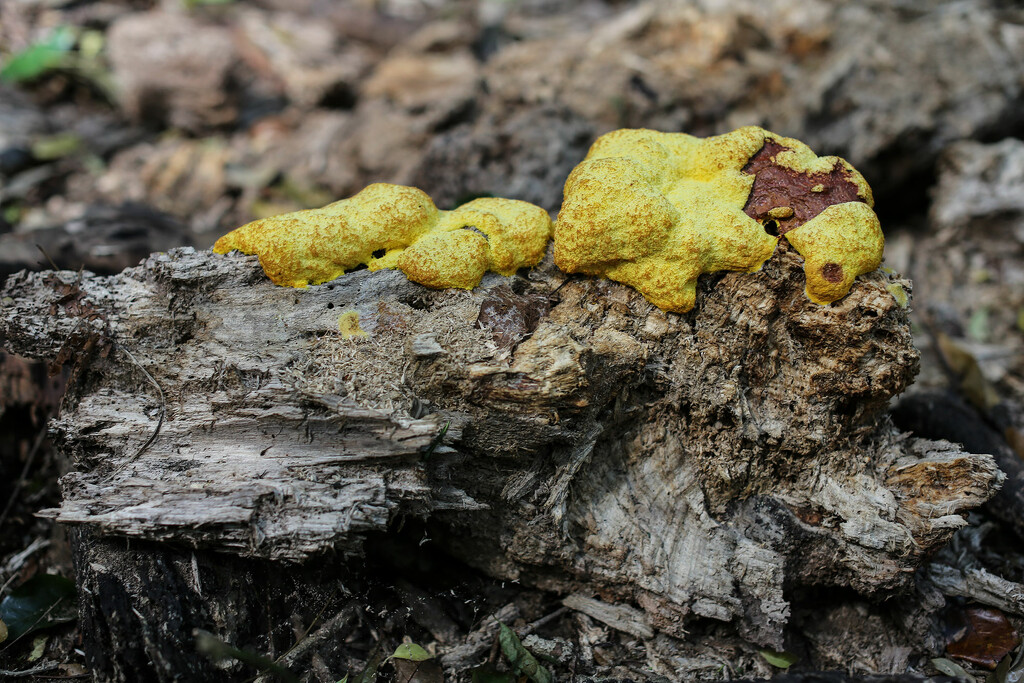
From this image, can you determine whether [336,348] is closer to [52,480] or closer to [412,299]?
[412,299]

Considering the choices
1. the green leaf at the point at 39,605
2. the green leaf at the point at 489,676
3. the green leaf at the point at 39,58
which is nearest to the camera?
the green leaf at the point at 489,676

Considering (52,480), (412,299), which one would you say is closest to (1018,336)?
(412,299)

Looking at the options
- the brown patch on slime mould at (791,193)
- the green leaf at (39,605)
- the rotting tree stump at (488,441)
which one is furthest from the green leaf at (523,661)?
the brown patch on slime mould at (791,193)

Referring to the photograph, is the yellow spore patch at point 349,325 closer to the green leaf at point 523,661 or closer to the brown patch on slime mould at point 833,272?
the green leaf at point 523,661

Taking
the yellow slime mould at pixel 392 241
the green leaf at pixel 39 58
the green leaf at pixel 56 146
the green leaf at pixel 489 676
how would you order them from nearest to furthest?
the green leaf at pixel 489 676 → the yellow slime mould at pixel 392 241 → the green leaf at pixel 56 146 → the green leaf at pixel 39 58

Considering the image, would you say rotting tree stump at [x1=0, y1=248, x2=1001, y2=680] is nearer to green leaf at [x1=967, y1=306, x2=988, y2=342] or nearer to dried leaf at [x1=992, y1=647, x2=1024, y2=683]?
dried leaf at [x1=992, y1=647, x2=1024, y2=683]

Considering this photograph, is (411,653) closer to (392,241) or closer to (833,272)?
(392,241)

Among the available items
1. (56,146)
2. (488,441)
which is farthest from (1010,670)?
(56,146)

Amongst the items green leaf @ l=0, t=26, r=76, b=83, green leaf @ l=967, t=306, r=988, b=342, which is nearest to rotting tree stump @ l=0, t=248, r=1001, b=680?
green leaf @ l=967, t=306, r=988, b=342
